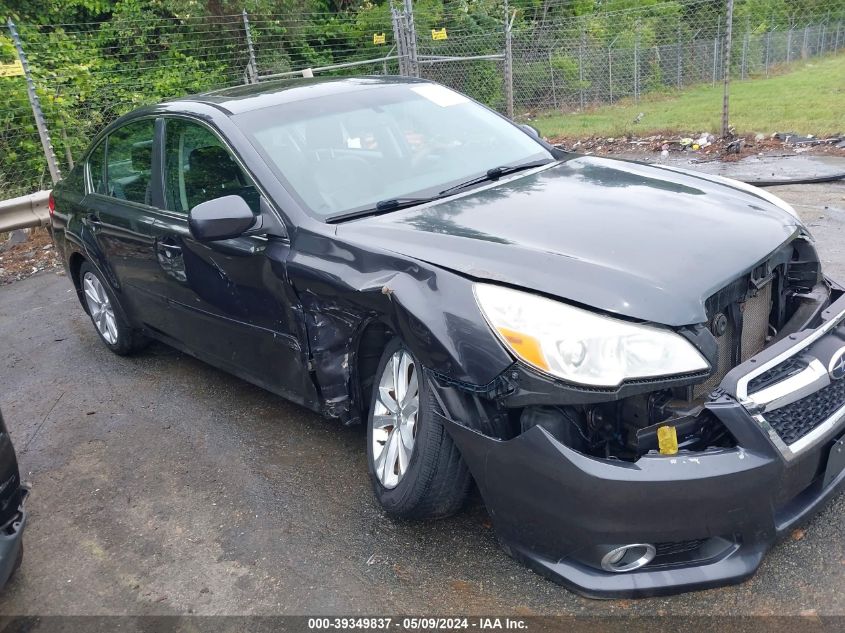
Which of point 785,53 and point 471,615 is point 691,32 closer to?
point 785,53

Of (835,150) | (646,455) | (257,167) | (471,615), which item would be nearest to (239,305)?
(257,167)

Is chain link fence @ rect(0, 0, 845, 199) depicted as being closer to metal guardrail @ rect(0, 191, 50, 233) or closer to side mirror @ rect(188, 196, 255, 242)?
metal guardrail @ rect(0, 191, 50, 233)

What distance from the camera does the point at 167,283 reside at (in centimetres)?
409

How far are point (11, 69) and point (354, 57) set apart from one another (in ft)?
28.7

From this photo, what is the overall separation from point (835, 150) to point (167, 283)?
831 centimetres

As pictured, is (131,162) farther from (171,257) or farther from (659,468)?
(659,468)

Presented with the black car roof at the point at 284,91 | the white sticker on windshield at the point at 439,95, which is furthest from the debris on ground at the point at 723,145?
the black car roof at the point at 284,91

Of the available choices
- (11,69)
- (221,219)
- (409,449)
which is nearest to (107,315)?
(221,219)

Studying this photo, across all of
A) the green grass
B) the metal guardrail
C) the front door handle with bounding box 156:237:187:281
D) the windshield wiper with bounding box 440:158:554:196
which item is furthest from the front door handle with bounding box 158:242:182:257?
the green grass

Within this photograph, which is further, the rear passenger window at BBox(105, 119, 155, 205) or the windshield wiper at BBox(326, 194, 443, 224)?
the rear passenger window at BBox(105, 119, 155, 205)

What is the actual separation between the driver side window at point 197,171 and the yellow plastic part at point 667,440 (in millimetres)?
1976

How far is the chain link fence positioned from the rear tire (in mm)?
4785

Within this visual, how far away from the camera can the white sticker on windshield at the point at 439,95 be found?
13.5ft

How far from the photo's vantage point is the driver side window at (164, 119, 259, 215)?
3.49 m
